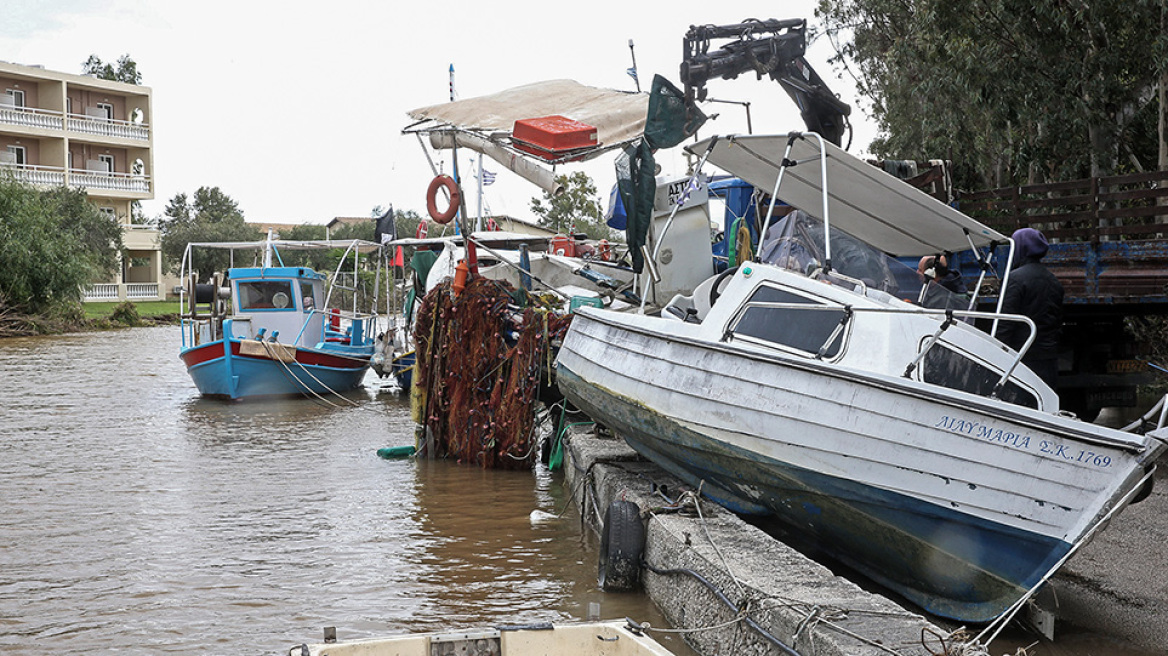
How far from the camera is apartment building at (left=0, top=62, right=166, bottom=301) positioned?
163ft

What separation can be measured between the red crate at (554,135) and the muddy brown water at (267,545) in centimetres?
367

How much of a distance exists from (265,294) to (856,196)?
16004 millimetres

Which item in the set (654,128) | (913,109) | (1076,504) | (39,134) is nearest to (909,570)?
(1076,504)

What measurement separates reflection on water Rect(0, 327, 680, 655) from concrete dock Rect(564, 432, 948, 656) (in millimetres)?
445

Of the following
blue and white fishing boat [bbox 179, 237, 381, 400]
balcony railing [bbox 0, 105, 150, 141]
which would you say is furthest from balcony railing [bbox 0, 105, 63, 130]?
blue and white fishing boat [bbox 179, 237, 381, 400]

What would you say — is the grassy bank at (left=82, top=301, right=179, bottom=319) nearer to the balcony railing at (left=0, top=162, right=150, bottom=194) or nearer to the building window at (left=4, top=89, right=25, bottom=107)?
the balcony railing at (left=0, top=162, right=150, bottom=194)

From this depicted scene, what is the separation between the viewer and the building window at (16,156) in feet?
162

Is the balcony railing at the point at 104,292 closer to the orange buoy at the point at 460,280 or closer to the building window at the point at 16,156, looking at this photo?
the building window at the point at 16,156

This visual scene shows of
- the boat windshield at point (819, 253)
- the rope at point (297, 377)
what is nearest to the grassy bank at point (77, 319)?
the rope at point (297, 377)

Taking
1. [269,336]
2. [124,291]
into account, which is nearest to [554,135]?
[269,336]

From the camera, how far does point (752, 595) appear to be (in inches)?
207

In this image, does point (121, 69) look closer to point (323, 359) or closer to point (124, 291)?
point (124, 291)

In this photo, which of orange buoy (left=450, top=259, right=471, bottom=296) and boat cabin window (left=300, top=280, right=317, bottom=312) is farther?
boat cabin window (left=300, top=280, right=317, bottom=312)

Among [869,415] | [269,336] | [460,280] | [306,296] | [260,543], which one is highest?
[460,280]
